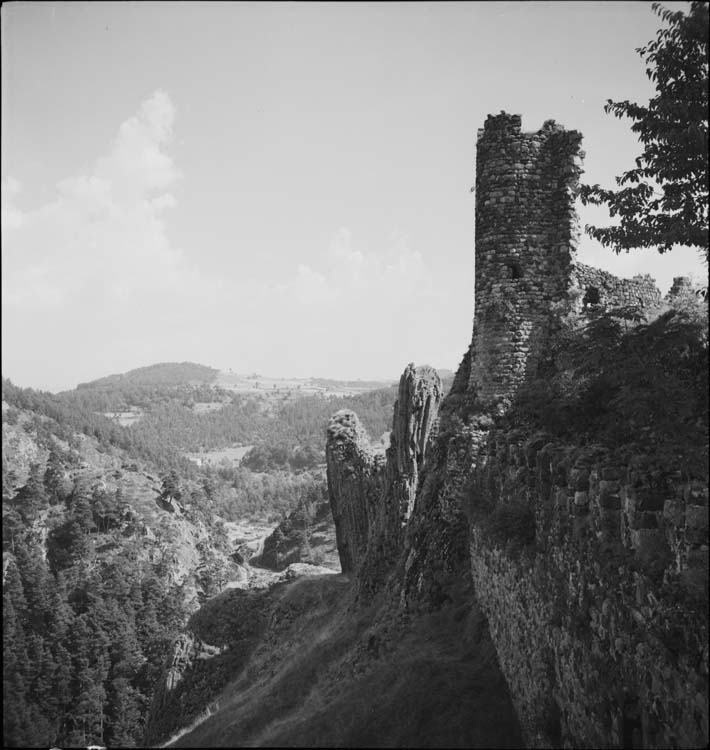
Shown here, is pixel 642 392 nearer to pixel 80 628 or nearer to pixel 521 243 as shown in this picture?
pixel 521 243

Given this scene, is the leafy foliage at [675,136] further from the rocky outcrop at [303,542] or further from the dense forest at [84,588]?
the rocky outcrop at [303,542]

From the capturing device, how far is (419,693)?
11164 mm

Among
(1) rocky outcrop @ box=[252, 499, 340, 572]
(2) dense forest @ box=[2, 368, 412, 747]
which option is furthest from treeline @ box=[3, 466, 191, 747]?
(1) rocky outcrop @ box=[252, 499, 340, 572]

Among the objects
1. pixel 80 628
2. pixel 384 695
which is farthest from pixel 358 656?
pixel 80 628

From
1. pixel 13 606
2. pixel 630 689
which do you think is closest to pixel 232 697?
pixel 630 689

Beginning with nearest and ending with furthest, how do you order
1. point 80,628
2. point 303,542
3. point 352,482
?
point 352,482, point 80,628, point 303,542

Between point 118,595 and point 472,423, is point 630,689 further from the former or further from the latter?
point 118,595

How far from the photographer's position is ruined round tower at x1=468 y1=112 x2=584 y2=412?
16516mm

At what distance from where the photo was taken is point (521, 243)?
16.6 meters

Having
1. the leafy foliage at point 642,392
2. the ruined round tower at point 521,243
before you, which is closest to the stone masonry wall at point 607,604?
the leafy foliage at point 642,392

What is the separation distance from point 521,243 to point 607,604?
1155 centimetres

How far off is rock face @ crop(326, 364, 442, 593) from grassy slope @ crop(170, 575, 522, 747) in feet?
12.4

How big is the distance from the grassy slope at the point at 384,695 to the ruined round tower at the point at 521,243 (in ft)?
21.7

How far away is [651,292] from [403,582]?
1156 centimetres
